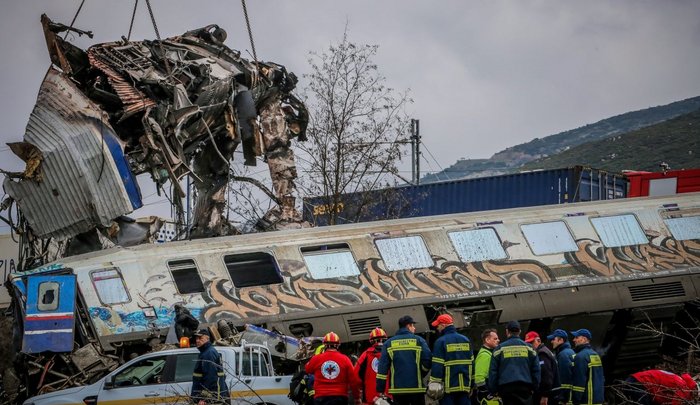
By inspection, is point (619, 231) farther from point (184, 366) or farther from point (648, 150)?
point (648, 150)

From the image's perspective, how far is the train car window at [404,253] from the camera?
19.2m

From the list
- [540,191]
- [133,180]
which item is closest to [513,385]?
[133,180]

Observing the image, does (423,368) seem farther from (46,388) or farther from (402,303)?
(46,388)

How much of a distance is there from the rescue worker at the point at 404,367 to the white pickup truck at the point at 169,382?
2.19 metres

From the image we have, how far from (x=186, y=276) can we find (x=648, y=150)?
58690mm

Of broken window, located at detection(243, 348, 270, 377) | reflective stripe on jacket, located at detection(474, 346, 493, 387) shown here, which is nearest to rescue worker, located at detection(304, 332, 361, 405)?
Result: reflective stripe on jacket, located at detection(474, 346, 493, 387)

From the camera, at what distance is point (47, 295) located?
1725 centimetres

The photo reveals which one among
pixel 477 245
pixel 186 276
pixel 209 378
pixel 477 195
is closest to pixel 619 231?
pixel 477 245

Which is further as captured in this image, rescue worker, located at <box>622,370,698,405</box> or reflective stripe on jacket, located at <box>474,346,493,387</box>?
reflective stripe on jacket, located at <box>474,346,493,387</box>

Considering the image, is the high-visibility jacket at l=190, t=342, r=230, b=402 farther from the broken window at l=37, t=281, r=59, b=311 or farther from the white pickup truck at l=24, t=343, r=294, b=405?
the broken window at l=37, t=281, r=59, b=311

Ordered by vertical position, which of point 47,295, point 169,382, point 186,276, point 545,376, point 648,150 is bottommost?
point 169,382

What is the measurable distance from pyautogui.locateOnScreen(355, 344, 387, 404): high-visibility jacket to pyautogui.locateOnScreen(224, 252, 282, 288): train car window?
524cm

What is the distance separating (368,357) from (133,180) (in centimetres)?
800

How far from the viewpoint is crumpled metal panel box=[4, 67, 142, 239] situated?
767 inches
